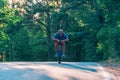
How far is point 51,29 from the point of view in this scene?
62.7m

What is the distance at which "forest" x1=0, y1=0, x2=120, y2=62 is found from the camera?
135 feet

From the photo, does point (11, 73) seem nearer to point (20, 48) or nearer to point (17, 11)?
point (17, 11)

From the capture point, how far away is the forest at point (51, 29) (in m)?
41.0

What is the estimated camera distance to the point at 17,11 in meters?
62.1

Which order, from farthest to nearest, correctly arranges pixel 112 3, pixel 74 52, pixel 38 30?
1. pixel 38 30
2. pixel 74 52
3. pixel 112 3

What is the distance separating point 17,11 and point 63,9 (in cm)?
1460

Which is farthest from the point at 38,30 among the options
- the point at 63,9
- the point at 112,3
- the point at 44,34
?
the point at 112,3

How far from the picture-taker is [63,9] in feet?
162

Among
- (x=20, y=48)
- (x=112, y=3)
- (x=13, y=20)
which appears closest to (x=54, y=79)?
(x=112, y=3)

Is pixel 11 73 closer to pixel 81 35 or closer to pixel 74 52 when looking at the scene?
pixel 81 35

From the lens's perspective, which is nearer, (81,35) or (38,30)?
(81,35)

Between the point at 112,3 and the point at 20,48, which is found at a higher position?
the point at 112,3

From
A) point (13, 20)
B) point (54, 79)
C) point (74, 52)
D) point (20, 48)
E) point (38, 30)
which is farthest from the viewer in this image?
point (20, 48)

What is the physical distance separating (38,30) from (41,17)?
2.86 meters
